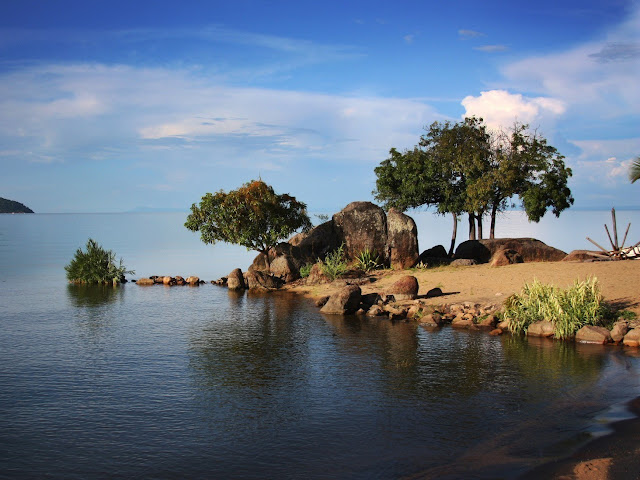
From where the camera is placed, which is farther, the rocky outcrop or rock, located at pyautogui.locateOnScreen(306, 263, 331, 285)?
the rocky outcrop

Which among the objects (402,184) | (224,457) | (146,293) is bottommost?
(224,457)

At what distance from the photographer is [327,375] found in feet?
45.8

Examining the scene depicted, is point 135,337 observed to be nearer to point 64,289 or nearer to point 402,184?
point 64,289

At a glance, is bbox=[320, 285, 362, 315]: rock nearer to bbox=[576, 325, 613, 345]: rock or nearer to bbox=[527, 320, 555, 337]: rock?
bbox=[527, 320, 555, 337]: rock

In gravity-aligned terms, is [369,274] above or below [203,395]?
above

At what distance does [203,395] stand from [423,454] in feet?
16.3

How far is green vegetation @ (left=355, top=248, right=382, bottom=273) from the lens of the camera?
31.0m

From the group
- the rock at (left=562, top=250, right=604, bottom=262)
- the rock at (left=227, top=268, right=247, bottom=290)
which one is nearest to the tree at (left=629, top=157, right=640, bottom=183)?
the rock at (left=562, top=250, right=604, bottom=262)

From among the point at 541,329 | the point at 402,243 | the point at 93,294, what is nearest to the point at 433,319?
the point at 541,329

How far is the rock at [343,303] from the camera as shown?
22.3 meters

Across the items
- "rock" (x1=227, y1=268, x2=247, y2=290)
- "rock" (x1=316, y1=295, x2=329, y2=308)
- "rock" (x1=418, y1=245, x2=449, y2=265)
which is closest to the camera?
"rock" (x1=316, y1=295, x2=329, y2=308)

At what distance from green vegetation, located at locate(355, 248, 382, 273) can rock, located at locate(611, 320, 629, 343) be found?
15019mm

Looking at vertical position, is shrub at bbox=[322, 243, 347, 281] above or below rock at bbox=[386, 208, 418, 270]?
below

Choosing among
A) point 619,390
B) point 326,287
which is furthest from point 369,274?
point 619,390
